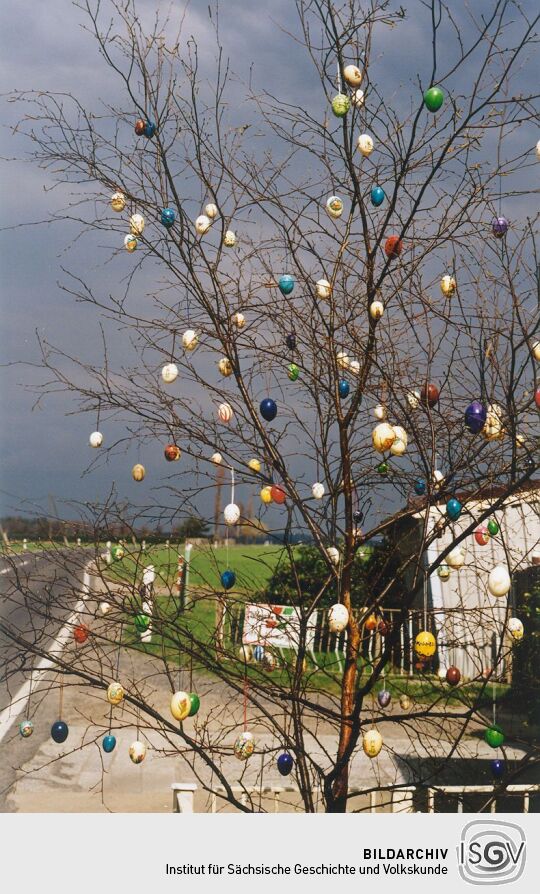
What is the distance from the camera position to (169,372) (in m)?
2.58

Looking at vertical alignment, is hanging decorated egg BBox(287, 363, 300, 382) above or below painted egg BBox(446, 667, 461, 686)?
above

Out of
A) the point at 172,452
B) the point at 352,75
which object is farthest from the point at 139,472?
the point at 352,75

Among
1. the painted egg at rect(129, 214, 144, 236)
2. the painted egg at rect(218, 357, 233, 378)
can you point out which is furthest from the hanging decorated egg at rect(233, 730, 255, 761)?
the painted egg at rect(129, 214, 144, 236)

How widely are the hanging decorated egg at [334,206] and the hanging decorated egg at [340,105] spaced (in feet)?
0.75

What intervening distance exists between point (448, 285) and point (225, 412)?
72 cm

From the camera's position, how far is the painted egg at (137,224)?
8.32 ft

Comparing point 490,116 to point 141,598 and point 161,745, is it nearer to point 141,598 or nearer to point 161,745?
point 141,598

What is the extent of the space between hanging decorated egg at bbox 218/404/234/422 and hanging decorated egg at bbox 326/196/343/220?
0.61 m

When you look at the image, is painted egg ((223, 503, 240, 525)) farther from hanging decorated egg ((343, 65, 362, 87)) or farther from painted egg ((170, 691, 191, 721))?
hanging decorated egg ((343, 65, 362, 87))

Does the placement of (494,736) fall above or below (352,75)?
below

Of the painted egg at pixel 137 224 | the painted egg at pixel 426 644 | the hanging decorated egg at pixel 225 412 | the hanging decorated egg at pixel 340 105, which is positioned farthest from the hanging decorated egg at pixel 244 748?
the hanging decorated egg at pixel 340 105

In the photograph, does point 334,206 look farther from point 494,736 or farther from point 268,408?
point 494,736

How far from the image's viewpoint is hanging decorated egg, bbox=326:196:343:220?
96.7 inches
